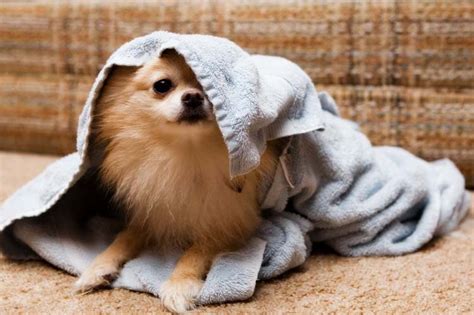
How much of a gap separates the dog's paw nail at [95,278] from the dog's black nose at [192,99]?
37cm

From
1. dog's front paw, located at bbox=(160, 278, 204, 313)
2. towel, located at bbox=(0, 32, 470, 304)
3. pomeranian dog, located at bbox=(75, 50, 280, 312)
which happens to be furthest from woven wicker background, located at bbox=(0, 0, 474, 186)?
dog's front paw, located at bbox=(160, 278, 204, 313)

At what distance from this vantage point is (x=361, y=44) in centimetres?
192

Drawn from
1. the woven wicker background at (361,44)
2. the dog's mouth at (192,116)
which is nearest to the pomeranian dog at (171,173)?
the dog's mouth at (192,116)

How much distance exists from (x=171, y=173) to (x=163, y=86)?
172 millimetres

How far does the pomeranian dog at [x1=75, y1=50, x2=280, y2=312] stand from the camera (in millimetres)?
1107

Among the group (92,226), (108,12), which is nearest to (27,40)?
(108,12)

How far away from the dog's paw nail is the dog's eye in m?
0.36

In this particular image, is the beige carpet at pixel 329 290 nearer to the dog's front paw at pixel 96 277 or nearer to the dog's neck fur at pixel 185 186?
the dog's front paw at pixel 96 277

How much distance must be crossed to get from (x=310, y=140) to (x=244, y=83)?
12.2 inches

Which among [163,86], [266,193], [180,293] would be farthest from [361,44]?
[180,293]

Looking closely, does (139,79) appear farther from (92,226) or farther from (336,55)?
(336,55)

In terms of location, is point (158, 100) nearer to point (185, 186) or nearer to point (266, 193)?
point (185, 186)

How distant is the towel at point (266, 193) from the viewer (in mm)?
1054

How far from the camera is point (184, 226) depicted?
1.19m
